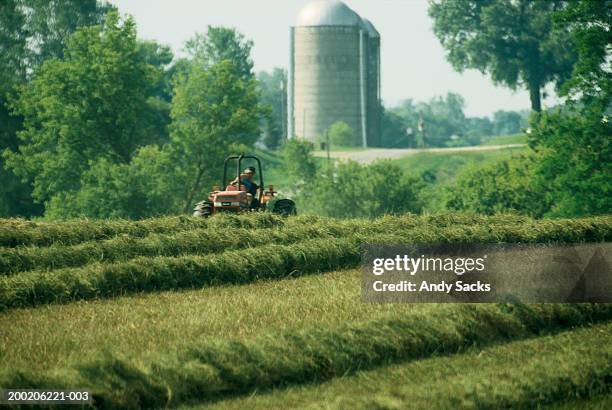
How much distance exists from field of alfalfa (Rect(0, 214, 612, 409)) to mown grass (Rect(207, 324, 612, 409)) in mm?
25

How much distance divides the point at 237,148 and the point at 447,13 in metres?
39.0

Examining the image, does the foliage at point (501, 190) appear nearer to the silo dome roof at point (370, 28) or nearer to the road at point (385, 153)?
the road at point (385, 153)

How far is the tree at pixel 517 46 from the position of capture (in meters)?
88.6

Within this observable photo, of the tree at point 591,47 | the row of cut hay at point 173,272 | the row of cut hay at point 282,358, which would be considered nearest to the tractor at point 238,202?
the row of cut hay at point 173,272

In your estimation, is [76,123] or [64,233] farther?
[76,123]

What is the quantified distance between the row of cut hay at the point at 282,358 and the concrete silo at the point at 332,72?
96285 mm

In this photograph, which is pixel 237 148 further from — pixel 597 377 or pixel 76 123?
pixel 597 377

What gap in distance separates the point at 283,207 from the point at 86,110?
3459cm

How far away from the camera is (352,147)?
10850 cm

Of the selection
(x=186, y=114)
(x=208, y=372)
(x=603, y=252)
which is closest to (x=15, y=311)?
(x=208, y=372)

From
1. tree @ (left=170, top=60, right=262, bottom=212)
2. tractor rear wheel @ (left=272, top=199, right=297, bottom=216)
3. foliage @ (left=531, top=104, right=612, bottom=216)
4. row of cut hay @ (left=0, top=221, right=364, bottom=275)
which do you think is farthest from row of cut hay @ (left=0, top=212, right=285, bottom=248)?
tree @ (left=170, top=60, right=262, bottom=212)

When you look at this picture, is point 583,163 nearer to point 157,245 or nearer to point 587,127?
point 587,127

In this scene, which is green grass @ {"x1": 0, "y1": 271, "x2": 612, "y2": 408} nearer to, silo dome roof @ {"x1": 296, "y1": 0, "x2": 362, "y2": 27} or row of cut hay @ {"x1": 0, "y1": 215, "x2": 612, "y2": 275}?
row of cut hay @ {"x1": 0, "y1": 215, "x2": 612, "y2": 275}

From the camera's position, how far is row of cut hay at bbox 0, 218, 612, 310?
751 inches
